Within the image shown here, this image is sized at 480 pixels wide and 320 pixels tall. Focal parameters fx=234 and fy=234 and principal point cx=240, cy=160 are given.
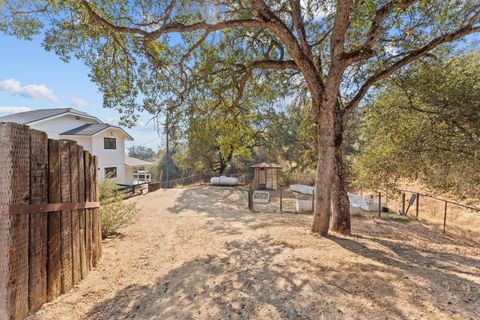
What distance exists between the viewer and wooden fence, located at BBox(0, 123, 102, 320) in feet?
7.20

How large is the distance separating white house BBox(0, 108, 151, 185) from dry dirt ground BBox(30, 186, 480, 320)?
12.9 metres

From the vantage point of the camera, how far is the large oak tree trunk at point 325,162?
4.84 metres

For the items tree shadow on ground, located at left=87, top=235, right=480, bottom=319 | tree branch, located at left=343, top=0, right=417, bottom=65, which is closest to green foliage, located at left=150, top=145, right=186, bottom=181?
tree branch, located at left=343, top=0, right=417, bottom=65

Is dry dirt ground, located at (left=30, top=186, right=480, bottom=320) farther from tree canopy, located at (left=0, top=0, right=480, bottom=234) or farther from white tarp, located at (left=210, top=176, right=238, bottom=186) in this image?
white tarp, located at (left=210, top=176, right=238, bottom=186)

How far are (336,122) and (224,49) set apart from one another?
3.72 meters

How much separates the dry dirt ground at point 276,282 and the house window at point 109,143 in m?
14.2

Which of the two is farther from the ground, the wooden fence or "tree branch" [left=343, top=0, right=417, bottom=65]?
"tree branch" [left=343, top=0, right=417, bottom=65]

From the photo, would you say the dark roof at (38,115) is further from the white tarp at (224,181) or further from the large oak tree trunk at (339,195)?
the large oak tree trunk at (339,195)

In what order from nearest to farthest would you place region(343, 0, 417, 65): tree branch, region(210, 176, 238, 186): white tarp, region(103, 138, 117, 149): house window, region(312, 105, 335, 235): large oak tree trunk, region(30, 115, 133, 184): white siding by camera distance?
1. region(343, 0, 417, 65): tree branch
2. region(312, 105, 335, 235): large oak tree trunk
3. region(30, 115, 133, 184): white siding
4. region(103, 138, 117, 149): house window
5. region(210, 176, 238, 186): white tarp

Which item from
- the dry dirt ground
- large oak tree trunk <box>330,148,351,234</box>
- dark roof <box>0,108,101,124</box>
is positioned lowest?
the dry dirt ground

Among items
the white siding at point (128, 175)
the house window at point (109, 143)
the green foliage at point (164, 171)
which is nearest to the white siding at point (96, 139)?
the house window at point (109, 143)

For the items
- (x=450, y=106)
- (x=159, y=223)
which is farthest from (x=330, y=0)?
(x=159, y=223)

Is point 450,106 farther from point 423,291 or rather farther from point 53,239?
point 53,239

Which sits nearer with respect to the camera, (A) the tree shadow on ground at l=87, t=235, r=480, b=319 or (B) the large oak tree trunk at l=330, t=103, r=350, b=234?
(A) the tree shadow on ground at l=87, t=235, r=480, b=319
